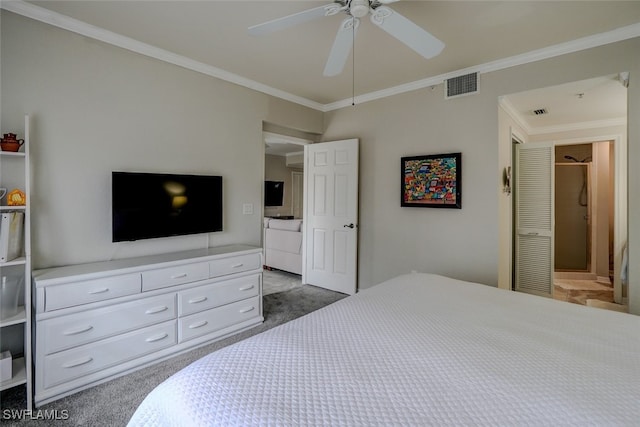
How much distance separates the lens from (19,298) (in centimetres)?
206

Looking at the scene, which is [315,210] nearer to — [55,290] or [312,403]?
[55,290]

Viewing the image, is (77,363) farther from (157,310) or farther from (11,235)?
(11,235)

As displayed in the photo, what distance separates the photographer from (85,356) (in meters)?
2.02

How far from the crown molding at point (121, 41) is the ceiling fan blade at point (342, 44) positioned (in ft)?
4.74

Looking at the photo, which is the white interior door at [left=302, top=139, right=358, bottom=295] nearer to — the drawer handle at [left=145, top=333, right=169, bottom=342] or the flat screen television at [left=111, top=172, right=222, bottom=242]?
the flat screen television at [left=111, top=172, right=222, bottom=242]

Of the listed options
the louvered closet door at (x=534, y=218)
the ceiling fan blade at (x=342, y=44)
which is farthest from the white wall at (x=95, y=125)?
the louvered closet door at (x=534, y=218)

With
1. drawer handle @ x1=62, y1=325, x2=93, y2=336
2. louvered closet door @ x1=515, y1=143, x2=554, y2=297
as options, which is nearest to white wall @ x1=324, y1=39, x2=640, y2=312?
louvered closet door @ x1=515, y1=143, x2=554, y2=297

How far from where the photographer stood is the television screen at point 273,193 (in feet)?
26.4

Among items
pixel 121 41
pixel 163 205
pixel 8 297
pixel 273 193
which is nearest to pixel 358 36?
pixel 121 41

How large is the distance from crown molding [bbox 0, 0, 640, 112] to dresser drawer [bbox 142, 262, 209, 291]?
1.89 metres

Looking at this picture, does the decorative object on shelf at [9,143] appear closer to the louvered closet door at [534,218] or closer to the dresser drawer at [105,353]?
the dresser drawer at [105,353]

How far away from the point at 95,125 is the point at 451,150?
3.31 metres

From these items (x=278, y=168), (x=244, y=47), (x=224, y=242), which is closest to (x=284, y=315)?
(x=224, y=242)

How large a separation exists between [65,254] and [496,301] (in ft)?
9.82
